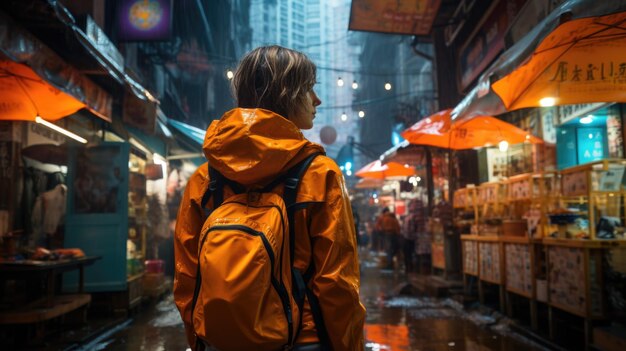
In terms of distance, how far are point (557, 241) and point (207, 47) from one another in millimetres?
24499

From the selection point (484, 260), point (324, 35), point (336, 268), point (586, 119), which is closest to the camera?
point (336, 268)

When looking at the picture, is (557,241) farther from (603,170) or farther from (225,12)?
(225,12)

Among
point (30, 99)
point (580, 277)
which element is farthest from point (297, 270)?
point (30, 99)

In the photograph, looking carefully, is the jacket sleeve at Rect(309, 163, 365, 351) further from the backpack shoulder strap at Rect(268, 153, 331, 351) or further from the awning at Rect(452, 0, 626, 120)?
the awning at Rect(452, 0, 626, 120)

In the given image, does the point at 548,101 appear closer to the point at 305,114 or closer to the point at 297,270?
the point at 305,114

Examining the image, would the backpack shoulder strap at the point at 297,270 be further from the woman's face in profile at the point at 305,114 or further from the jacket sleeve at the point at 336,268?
the woman's face in profile at the point at 305,114

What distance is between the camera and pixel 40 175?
875 cm

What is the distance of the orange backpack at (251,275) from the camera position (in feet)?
5.12

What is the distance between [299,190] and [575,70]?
5.39m

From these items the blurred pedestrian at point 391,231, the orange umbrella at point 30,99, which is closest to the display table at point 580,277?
the orange umbrella at point 30,99

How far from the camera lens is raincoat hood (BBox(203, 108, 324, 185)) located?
1823 millimetres

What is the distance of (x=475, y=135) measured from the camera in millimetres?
10156

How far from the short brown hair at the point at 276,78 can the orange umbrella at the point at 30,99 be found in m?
5.66

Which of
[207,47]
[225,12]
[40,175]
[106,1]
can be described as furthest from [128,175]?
[225,12]
